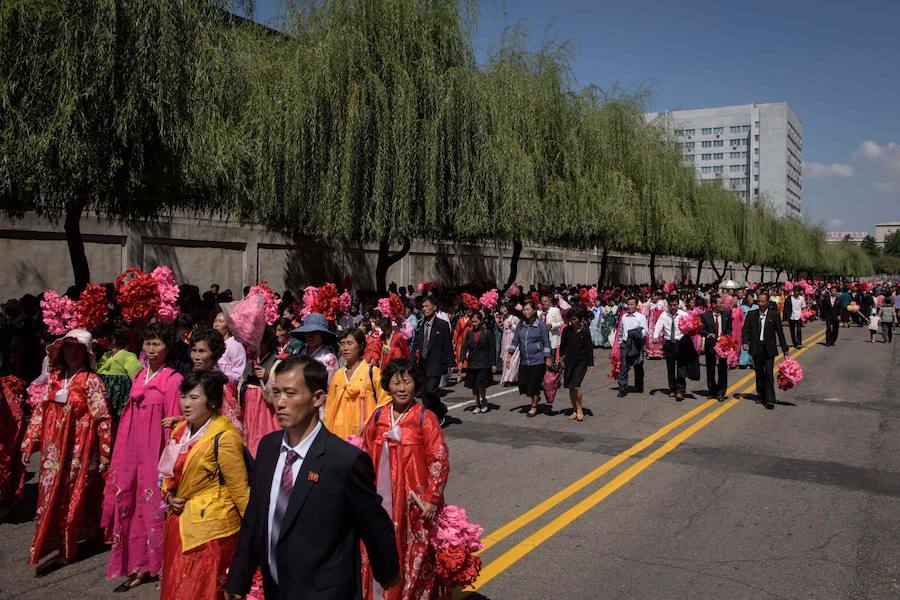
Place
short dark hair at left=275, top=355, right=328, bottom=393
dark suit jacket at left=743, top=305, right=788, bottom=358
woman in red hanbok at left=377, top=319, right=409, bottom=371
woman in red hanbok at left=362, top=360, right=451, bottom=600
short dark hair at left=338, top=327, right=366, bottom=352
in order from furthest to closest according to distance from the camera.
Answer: dark suit jacket at left=743, top=305, right=788, bottom=358, woman in red hanbok at left=377, top=319, right=409, bottom=371, short dark hair at left=338, top=327, right=366, bottom=352, woman in red hanbok at left=362, top=360, right=451, bottom=600, short dark hair at left=275, top=355, right=328, bottom=393

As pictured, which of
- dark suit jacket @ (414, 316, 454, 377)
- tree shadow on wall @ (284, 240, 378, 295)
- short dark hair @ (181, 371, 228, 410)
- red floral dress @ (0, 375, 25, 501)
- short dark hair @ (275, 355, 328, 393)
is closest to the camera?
short dark hair @ (275, 355, 328, 393)

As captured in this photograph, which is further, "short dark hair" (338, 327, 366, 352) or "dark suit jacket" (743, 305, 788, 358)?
"dark suit jacket" (743, 305, 788, 358)

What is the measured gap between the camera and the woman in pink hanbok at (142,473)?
5043 mm

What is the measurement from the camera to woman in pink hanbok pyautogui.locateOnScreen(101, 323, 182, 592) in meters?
5.04

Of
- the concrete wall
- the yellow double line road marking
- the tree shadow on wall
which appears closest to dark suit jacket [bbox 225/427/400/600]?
the yellow double line road marking

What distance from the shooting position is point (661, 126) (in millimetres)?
31641

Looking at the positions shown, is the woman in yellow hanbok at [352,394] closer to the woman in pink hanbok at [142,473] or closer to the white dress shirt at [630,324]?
the woman in pink hanbok at [142,473]

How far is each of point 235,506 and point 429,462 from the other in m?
1.16

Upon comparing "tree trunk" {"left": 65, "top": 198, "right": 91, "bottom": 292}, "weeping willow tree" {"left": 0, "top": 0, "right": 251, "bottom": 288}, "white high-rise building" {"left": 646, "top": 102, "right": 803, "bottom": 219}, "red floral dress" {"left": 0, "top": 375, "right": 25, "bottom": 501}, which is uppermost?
"white high-rise building" {"left": 646, "top": 102, "right": 803, "bottom": 219}

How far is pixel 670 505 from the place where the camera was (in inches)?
269

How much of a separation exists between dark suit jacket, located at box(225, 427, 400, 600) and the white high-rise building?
122929mm

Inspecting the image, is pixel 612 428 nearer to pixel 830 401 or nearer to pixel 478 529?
pixel 830 401

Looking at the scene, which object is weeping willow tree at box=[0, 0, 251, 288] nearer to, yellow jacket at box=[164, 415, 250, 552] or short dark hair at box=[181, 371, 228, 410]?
short dark hair at box=[181, 371, 228, 410]

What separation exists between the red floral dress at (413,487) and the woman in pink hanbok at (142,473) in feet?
5.19
